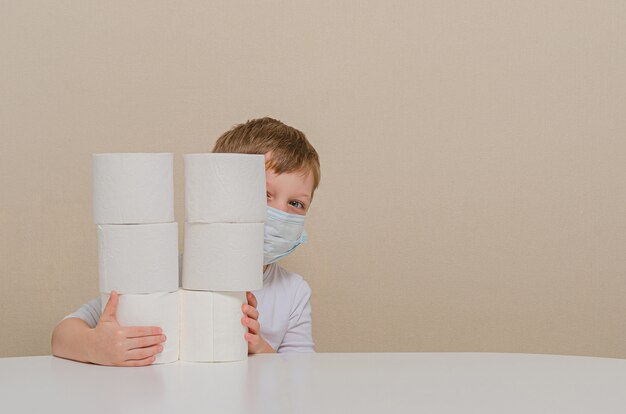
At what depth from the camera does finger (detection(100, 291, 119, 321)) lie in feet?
4.46

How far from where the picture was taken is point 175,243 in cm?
138

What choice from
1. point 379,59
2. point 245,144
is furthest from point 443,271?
point 245,144

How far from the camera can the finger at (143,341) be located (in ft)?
4.45

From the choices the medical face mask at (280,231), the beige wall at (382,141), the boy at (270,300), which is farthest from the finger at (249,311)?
the beige wall at (382,141)

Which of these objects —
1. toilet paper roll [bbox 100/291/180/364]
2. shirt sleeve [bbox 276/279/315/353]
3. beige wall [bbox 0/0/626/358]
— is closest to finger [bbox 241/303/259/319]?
toilet paper roll [bbox 100/291/180/364]

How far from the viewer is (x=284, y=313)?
1.94 metres

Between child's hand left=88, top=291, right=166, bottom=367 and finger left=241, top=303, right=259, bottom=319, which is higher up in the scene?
finger left=241, top=303, right=259, bottom=319

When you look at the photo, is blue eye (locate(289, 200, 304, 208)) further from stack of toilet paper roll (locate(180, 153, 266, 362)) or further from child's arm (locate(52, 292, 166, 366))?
child's arm (locate(52, 292, 166, 366))

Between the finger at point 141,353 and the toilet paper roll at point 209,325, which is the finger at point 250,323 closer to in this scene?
the toilet paper roll at point 209,325

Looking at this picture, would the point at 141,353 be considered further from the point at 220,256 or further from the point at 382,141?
the point at 382,141

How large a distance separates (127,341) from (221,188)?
29 cm

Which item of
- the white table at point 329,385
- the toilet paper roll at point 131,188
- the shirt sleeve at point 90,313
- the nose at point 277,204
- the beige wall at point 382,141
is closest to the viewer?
the white table at point 329,385

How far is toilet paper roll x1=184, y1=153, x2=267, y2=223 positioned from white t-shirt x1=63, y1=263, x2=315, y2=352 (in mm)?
550

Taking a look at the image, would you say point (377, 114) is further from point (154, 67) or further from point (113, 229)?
point (113, 229)
